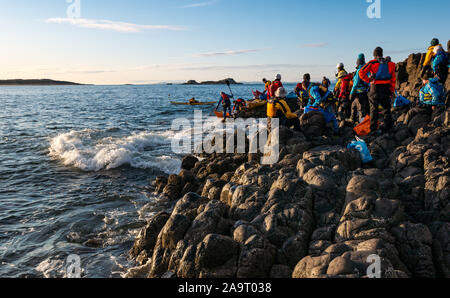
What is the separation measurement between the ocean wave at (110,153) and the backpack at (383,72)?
10466 mm

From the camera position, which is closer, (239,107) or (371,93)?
(371,93)

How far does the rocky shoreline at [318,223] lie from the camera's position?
16.6 ft

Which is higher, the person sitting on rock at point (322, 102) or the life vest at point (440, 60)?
the life vest at point (440, 60)

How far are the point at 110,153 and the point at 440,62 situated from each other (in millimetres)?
17686

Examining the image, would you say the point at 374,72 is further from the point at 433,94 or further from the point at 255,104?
the point at 255,104

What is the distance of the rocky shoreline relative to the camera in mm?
5066

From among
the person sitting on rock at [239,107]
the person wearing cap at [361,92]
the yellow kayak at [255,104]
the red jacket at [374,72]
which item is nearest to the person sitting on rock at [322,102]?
the person wearing cap at [361,92]

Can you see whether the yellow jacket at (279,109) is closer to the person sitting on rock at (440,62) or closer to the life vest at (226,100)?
the person sitting on rock at (440,62)

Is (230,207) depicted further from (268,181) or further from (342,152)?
(342,152)

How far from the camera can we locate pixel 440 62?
12773mm

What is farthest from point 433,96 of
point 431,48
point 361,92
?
point 431,48

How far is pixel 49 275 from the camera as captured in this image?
7.00m

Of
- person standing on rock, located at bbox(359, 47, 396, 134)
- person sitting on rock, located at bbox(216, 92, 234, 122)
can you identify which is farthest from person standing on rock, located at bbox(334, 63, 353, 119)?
person sitting on rock, located at bbox(216, 92, 234, 122)

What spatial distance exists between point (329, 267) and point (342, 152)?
14.4 feet
